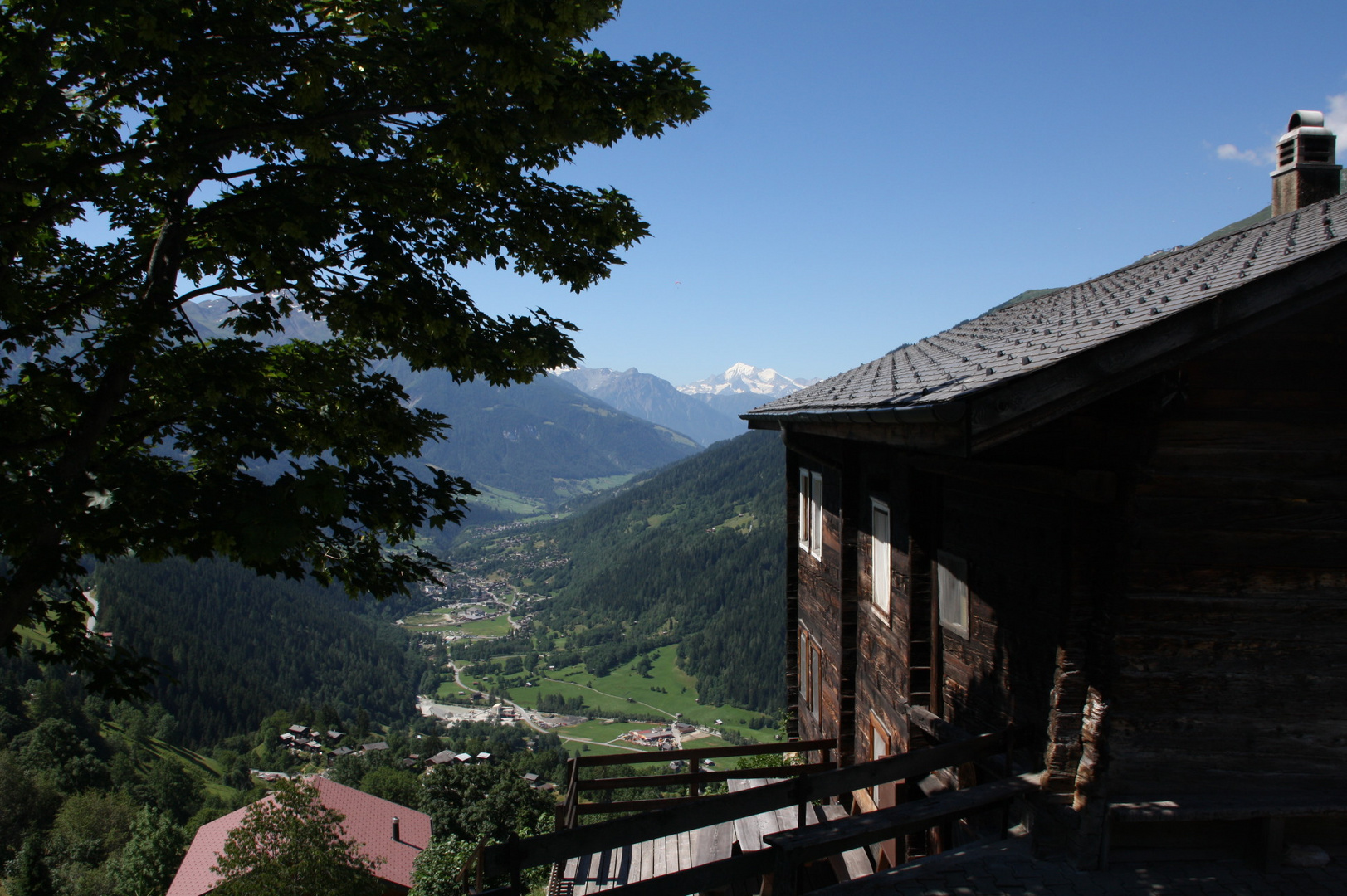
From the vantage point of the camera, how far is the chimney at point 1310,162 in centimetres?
845

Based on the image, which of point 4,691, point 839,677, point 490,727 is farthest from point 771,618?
point 839,677

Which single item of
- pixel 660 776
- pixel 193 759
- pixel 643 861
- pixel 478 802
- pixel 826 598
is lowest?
pixel 193 759

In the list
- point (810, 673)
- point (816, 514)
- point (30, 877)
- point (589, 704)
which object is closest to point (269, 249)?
point (816, 514)

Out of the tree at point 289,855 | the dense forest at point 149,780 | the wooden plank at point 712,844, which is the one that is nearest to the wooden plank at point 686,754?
the wooden plank at point 712,844

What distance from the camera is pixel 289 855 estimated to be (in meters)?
29.1

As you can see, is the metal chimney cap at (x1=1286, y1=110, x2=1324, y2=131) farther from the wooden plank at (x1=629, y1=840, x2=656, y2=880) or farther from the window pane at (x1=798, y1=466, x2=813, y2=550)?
the wooden plank at (x1=629, y1=840, x2=656, y2=880)

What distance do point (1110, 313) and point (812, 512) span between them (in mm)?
8013

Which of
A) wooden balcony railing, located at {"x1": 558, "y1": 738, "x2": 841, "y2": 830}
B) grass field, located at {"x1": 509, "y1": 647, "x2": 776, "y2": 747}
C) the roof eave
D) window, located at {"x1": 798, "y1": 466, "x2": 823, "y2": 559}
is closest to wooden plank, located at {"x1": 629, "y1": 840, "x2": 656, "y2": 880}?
wooden balcony railing, located at {"x1": 558, "y1": 738, "x2": 841, "y2": 830}

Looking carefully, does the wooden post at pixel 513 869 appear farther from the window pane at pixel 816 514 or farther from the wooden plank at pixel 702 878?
the window pane at pixel 816 514

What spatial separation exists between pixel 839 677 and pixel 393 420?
723 cm

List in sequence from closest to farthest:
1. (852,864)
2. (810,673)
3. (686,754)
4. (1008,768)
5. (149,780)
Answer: (1008,768)
(852,864)
(686,754)
(810,673)
(149,780)

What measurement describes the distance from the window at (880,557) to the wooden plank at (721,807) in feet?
10.5

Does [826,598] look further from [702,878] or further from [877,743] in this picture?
[702,878]

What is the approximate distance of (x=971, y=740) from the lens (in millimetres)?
5301
